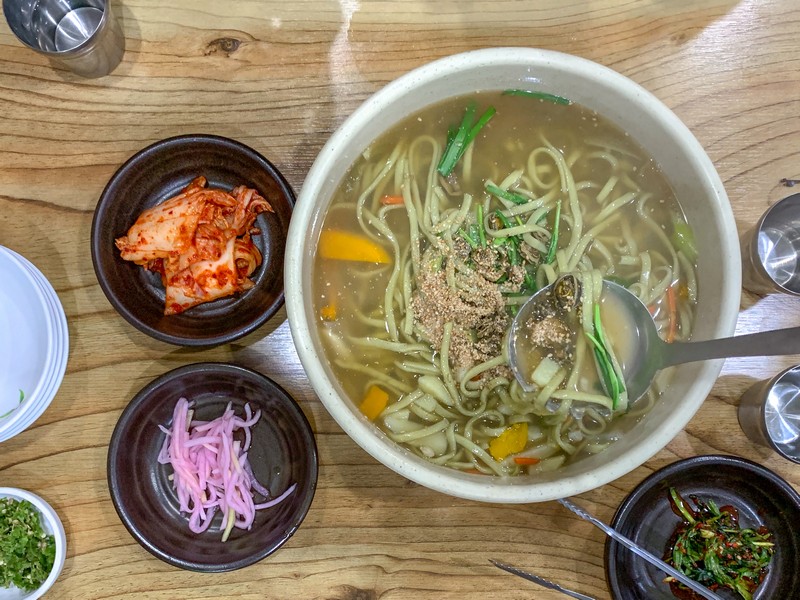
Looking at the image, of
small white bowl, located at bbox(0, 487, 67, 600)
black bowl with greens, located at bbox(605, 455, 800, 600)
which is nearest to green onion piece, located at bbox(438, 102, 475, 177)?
black bowl with greens, located at bbox(605, 455, 800, 600)

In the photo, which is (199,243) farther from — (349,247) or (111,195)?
(349,247)

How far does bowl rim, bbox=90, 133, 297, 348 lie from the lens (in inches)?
81.6

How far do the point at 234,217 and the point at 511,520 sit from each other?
1.42 metres

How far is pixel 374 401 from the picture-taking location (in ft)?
6.38

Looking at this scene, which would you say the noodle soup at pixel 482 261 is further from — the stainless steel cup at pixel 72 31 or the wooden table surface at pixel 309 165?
the stainless steel cup at pixel 72 31

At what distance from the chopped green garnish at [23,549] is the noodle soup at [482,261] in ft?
4.07

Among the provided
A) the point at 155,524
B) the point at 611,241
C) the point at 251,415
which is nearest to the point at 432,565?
the point at 251,415

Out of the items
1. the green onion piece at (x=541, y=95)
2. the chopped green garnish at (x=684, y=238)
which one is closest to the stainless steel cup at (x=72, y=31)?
the green onion piece at (x=541, y=95)

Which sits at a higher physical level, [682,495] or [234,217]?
[234,217]

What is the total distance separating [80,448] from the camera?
226cm

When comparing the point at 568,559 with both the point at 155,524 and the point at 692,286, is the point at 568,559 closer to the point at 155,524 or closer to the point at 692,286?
the point at 692,286

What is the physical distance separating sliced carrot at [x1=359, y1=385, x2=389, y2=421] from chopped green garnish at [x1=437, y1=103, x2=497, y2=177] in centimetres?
70

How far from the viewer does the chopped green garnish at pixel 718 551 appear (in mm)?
2104

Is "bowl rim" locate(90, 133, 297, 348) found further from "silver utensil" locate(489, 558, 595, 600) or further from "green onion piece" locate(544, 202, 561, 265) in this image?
"silver utensil" locate(489, 558, 595, 600)
